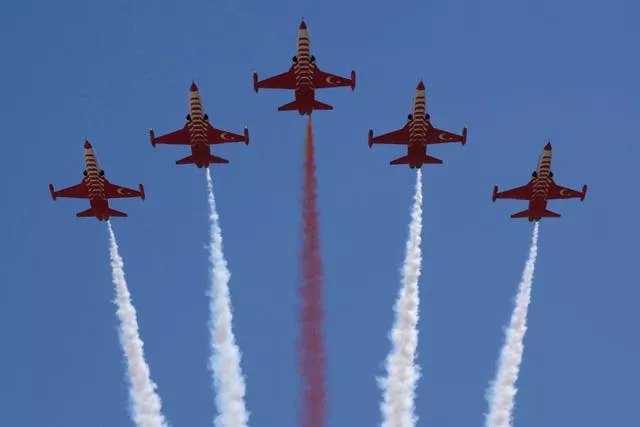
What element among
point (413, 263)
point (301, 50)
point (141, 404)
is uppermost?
point (301, 50)

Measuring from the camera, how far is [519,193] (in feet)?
567

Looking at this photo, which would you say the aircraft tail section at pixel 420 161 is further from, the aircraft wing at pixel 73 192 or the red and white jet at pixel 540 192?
the aircraft wing at pixel 73 192

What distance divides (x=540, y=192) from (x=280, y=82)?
23.2m

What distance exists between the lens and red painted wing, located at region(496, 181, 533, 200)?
172m

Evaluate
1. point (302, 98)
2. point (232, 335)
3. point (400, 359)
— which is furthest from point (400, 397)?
point (302, 98)

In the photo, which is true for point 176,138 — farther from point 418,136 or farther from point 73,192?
point 418,136

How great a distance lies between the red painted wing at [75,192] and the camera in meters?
172

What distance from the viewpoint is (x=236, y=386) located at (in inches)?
6772

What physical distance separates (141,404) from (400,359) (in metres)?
22.0

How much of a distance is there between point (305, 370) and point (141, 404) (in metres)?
14.1

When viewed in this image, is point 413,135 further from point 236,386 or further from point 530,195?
point 236,386

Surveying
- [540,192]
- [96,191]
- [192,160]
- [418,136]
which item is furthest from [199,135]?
[540,192]

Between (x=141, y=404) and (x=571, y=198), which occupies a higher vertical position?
(x=571, y=198)

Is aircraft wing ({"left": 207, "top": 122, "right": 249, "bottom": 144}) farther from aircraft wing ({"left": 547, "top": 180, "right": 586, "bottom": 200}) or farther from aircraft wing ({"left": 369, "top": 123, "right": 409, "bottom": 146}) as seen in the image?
aircraft wing ({"left": 547, "top": 180, "right": 586, "bottom": 200})
